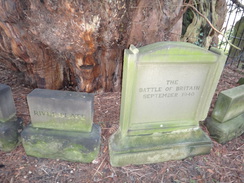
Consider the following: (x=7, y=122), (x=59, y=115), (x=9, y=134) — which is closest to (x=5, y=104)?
(x=7, y=122)

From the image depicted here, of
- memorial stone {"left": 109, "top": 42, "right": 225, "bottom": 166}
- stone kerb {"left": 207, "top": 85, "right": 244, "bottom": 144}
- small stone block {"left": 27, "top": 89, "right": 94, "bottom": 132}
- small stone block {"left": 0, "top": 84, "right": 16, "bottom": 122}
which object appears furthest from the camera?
stone kerb {"left": 207, "top": 85, "right": 244, "bottom": 144}

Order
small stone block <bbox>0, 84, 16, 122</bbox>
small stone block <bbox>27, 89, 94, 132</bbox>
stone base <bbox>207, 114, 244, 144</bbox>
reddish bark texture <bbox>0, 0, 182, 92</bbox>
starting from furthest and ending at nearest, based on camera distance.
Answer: stone base <bbox>207, 114, 244, 144</bbox>, reddish bark texture <bbox>0, 0, 182, 92</bbox>, small stone block <bbox>0, 84, 16, 122</bbox>, small stone block <bbox>27, 89, 94, 132</bbox>

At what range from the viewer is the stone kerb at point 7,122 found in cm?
245

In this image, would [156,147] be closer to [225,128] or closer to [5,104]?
[225,128]

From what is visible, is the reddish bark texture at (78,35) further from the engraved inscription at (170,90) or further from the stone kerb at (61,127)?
the engraved inscription at (170,90)

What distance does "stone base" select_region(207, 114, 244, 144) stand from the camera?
2.94 meters

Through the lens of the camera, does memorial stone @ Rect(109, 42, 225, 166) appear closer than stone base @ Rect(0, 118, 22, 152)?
Yes

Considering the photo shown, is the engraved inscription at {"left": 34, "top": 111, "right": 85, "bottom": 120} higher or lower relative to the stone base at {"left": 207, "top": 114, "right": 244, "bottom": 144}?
higher

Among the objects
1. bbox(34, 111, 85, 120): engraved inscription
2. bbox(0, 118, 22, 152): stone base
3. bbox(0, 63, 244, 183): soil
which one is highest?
bbox(34, 111, 85, 120): engraved inscription

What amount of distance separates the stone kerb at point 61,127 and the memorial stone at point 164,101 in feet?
1.27

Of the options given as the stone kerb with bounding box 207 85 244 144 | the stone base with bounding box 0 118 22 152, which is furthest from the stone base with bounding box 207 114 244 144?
the stone base with bounding box 0 118 22 152

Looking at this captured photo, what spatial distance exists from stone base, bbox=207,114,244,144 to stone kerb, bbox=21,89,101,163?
1928 millimetres

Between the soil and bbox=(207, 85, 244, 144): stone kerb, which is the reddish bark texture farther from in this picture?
bbox=(207, 85, 244, 144): stone kerb

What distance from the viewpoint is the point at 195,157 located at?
9.12 ft
